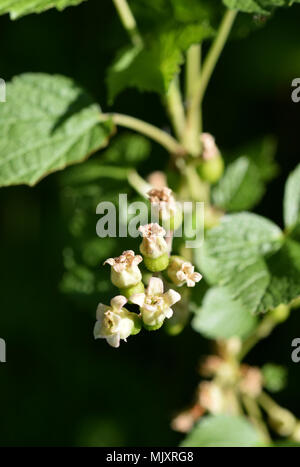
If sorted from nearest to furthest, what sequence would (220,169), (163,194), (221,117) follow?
(163,194) → (220,169) → (221,117)

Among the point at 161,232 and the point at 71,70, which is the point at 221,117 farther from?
the point at 161,232

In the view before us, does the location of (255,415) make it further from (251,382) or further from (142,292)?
(142,292)

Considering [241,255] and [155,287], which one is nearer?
[155,287]

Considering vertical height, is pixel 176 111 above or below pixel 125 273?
above

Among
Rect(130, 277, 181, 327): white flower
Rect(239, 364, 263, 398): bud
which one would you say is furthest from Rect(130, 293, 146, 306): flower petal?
Rect(239, 364, 263, 398): bud

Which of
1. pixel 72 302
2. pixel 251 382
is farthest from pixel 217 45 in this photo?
pixel 72 302
